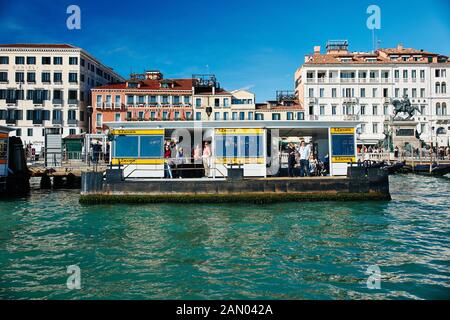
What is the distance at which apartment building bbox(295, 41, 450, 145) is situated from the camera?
60.6 metres

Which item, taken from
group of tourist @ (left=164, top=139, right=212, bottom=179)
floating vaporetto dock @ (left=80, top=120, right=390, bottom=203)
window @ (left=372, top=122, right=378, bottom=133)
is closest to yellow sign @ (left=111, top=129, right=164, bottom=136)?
floating vaporetto dock @ (left=80, top=120, right=390, bottom=203)

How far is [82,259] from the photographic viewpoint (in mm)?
8930

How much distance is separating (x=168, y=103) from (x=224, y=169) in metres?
42.3

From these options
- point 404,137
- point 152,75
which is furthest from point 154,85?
point 404,137

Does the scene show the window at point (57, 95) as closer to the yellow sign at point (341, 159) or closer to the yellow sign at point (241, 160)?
the yellow sign at point (241, 160)

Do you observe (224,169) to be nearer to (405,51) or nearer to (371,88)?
(371,88)

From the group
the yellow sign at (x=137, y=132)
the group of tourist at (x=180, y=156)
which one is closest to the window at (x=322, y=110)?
the group of tourist at (x=180, y=156)

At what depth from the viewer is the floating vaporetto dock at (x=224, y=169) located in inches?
685

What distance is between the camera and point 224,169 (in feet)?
61.9

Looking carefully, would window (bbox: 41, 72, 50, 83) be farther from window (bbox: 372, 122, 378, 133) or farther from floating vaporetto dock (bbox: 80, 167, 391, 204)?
window (bbox: 372, 122, 378, 133)

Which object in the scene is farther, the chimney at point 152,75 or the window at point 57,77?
the chimney at point 152,75

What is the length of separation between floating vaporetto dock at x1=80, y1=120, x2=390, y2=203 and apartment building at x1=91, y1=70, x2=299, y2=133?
38.5 metres

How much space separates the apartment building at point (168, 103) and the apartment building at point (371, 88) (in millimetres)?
5676
